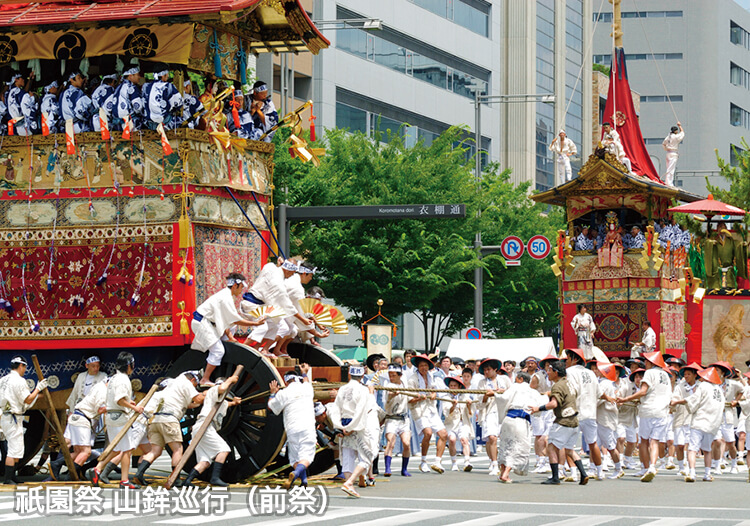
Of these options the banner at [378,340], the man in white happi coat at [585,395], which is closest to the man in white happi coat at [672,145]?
the banner at [378,340]

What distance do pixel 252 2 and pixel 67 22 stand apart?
98.5 inches

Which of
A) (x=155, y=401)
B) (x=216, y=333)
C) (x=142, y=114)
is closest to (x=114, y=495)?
(x=155, y=401)

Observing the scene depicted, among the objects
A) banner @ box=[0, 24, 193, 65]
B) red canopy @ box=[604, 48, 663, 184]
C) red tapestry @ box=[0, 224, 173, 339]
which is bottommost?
red tapestry @ box=[0, 224, 173, 339]

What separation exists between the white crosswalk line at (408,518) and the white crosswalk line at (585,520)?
129cm

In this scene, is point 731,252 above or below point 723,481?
above

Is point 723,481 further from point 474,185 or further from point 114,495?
point 474,185

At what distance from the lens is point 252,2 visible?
1686cm

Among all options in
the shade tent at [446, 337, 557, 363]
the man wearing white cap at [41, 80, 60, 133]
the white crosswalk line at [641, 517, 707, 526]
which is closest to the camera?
the white crosswalk line at [641, 517, 707, 526]

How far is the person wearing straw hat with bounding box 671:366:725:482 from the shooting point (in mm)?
19328

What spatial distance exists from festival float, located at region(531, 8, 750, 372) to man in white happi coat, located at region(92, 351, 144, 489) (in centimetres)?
1949

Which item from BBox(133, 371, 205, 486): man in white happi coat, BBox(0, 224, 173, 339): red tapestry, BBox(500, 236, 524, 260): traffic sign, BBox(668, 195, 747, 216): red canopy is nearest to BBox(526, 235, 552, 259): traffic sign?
BBox(500, 236, 524, 260): traffic sign

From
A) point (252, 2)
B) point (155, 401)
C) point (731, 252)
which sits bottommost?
point (155, 401)

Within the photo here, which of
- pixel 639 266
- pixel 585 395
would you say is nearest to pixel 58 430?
pixel 585 395

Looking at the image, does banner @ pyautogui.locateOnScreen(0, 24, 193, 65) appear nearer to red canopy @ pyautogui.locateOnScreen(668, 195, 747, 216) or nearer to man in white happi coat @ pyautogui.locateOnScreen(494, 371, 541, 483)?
man in white happi coat @ pyautogui.locateOnScreen(494, 371, 541, 483)
